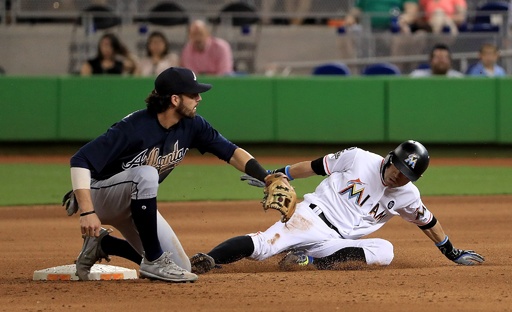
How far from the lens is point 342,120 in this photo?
618 inches

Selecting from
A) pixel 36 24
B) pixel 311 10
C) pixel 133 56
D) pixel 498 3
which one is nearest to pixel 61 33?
pixel 36 24

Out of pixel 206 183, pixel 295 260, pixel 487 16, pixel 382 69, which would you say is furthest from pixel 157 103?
pixel 487 16

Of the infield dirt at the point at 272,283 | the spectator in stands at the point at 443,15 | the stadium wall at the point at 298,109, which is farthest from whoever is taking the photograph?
the spectator in stands at the point at 443,15

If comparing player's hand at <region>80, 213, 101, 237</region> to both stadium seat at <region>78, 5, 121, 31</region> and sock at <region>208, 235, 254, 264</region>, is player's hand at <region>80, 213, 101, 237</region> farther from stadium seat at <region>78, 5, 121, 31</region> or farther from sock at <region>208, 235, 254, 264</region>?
stadium seat at <region>78, 5, 121, 31</region>

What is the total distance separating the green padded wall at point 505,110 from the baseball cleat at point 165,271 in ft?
33.4

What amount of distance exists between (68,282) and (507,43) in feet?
38.1

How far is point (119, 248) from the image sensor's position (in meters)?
6.64

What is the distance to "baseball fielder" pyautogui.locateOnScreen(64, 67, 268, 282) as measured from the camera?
598cm

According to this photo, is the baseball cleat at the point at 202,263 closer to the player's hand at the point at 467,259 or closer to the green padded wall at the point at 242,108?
the player's hand at the point at 467,259

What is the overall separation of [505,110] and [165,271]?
33.9 feet

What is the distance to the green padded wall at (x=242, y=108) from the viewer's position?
15.7 m

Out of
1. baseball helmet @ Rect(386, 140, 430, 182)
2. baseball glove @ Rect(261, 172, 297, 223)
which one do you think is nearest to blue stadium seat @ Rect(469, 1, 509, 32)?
baseball helmet @ Rect(386, 140, 430, 182)

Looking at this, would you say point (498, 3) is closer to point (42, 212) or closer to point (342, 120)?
point (342, 120)

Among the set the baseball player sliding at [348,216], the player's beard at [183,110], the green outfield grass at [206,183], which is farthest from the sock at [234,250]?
the green outfield grass at [206,183]
